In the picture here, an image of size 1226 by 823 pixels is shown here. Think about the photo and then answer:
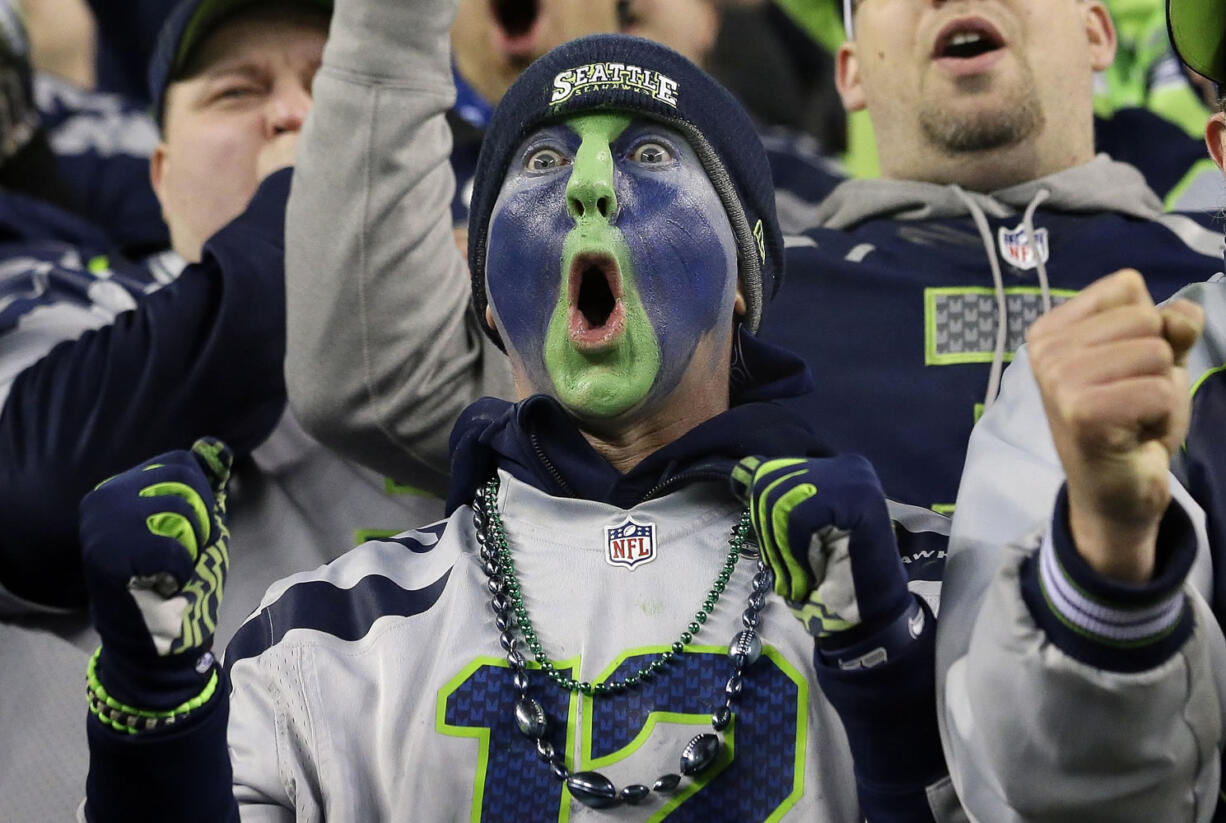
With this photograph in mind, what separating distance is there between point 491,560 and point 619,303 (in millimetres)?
351

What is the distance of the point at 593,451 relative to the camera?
7.70 ft

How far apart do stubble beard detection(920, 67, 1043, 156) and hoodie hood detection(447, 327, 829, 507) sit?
106cm

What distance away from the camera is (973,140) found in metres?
3.32

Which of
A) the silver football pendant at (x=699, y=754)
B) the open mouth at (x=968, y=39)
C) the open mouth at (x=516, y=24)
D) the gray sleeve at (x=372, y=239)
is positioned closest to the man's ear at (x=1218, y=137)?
the silver football pendant at (x=699, y=754)

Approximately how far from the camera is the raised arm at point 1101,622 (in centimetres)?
165

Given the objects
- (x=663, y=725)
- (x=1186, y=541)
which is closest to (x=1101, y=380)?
(x=1186, y=541)

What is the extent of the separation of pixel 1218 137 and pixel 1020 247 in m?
0.83

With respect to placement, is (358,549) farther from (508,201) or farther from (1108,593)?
(1108,593)

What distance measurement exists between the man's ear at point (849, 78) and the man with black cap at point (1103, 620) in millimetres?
1954

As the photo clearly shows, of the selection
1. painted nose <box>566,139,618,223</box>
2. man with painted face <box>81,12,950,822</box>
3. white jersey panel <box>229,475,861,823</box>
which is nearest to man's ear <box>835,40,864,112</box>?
man with painted face <box>81,12,950,822</box>

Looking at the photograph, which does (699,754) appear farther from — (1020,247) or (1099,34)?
(1099,34)

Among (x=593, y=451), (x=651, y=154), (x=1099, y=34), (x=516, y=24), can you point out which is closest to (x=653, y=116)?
(x=651, y=154)

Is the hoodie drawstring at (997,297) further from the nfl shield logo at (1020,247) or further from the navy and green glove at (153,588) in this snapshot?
the navy and green glove at (153,588)

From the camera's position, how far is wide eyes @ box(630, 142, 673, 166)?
244 cm
